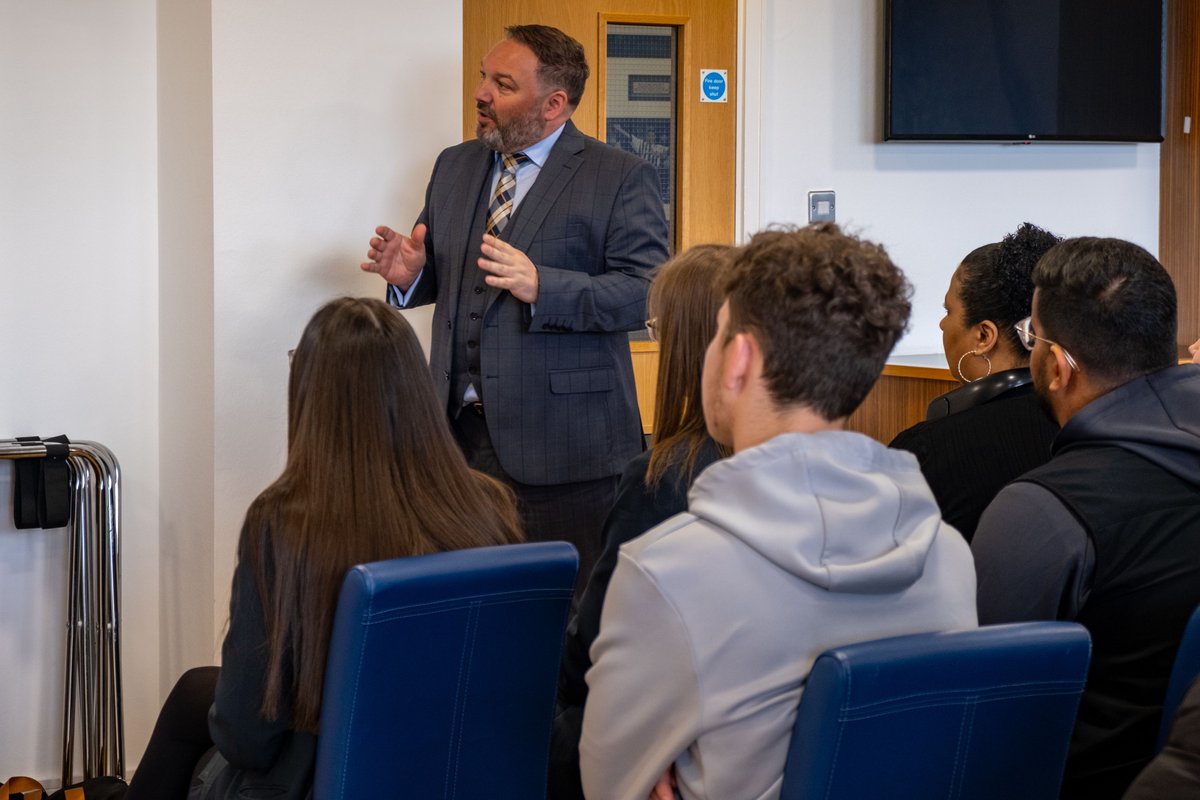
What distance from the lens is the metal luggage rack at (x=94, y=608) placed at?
287 cm

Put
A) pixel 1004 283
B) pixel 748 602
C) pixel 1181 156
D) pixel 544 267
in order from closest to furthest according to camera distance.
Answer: pixel 748 602 < pixel 1004 283 < pixel 544 267 < pixel 1181 156

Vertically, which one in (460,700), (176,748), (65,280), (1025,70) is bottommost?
(176,748)

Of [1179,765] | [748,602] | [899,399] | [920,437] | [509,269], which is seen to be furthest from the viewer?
[899,399]

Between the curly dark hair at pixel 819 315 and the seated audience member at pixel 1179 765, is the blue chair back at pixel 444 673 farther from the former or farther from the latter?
the seated audience member at pixel 1179 765

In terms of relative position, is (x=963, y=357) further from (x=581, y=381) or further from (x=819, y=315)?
(x=819, y=315)

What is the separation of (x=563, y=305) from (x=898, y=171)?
87.4 inches

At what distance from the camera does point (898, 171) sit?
4.46 m

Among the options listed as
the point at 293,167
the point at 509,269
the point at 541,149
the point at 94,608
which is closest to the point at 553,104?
the point at 541,149

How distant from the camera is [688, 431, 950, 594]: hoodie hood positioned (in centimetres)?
115

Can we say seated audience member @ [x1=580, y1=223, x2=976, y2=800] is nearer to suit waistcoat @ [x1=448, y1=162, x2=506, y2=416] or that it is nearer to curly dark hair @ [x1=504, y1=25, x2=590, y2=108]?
suit waistcoat @ [x1=448, y1=162, x2=506, y2=416]

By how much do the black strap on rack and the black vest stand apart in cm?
Answer: 222

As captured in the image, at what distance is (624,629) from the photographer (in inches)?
47.3

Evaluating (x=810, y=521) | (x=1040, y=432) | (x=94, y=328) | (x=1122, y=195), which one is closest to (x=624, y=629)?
(x=810, y=521)

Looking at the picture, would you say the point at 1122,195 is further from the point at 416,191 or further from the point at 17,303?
the point at 17,303
